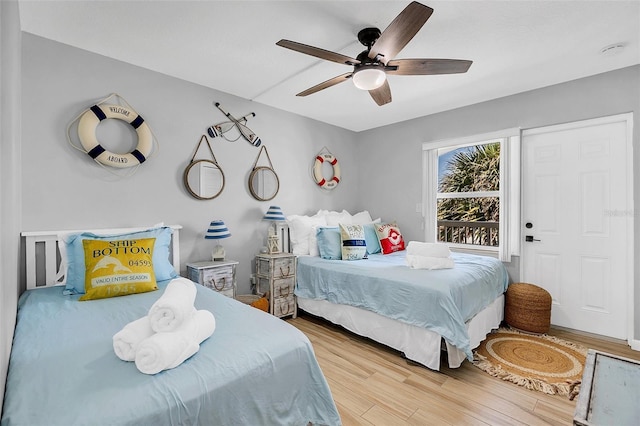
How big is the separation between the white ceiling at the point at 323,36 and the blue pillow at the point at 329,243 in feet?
5.05

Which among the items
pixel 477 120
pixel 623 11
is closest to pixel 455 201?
pixel 477 120

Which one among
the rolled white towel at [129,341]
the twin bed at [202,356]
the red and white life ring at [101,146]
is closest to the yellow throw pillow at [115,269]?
the twin bed at [202,356]

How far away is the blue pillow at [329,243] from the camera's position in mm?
3277

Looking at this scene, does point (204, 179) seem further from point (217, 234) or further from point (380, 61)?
point (380, 61)

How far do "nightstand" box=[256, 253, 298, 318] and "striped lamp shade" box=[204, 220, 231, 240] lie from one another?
0.53 metres

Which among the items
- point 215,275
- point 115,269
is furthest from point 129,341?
point 215,275

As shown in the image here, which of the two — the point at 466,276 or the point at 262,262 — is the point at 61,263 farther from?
the point at 466,276

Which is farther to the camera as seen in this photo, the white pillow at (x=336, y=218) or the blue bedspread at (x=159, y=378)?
the white pillow at (x=336, y=218)

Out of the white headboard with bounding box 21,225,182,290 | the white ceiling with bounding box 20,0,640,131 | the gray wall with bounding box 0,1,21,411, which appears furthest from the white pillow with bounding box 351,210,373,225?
the gray wall with bounding box 0,1,21,411

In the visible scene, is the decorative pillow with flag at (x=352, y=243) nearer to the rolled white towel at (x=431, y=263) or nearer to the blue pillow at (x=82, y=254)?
the rolled white towel at (x=431, y=263)

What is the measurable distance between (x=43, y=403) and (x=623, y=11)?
11.4 feet

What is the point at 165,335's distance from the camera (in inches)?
43.3

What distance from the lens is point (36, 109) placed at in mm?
2168

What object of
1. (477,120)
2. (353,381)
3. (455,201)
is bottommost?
(353,381)
